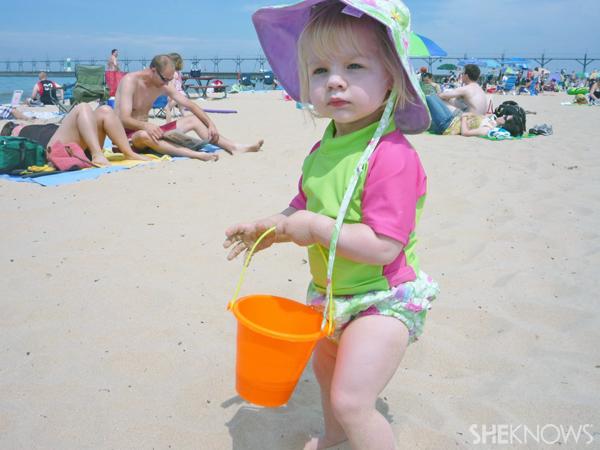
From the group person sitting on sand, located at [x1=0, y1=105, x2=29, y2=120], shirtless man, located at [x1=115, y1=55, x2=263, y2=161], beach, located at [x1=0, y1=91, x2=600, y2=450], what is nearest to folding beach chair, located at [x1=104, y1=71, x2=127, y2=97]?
person sitting on sand, located at [x1=0, y1=105, x2=29, y2=120]

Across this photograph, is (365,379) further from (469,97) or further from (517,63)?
(517,63)

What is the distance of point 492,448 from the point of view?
177 cm

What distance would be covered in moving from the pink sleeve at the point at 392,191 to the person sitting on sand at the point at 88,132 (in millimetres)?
4881

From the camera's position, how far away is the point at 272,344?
132 centimetres

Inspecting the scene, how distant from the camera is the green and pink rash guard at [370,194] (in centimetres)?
136

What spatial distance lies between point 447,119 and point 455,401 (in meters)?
7.03

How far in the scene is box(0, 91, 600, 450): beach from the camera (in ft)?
6.11

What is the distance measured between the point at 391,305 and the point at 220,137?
18.4 ft

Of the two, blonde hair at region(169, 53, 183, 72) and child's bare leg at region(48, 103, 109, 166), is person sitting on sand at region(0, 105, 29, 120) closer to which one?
blonde hair at region(169, 53, 183, 72)

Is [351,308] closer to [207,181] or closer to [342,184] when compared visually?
[342,184]

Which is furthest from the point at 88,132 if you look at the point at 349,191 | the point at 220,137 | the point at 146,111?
the point at 349,191

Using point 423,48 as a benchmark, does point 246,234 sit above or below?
below

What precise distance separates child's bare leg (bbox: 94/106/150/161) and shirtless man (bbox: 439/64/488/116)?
214 inches

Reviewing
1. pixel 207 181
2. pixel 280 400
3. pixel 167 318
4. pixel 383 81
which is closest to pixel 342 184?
pixel 383 81
